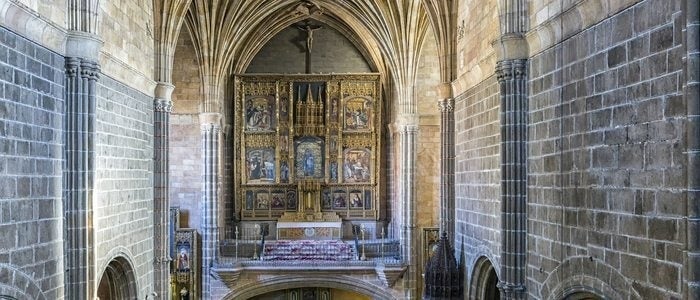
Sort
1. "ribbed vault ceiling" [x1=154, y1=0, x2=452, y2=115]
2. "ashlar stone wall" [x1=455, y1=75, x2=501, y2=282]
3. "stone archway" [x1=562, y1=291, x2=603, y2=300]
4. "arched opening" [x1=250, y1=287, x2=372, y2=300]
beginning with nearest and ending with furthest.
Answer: "stone archway" [x1=562, y1=291, x2=603, y2=300] → "ashlar stone wall" [x1=455, y1=75, x2=501, y2=282] → "ribbed vault ceiling" [x1=154, y1=0, x2=452, y2=115] → "arched opening" [x1=250, y1=287, x2=372, y2=300]

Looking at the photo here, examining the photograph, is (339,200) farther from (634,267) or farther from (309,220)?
(634,267)

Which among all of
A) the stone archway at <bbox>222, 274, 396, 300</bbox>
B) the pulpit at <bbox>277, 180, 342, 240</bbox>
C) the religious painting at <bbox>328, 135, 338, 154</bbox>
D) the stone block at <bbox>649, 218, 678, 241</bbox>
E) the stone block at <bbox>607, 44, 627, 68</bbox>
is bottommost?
the stone archway at <bbox>222, 274, 396, 300</bbox>

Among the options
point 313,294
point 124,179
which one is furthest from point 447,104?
point 313,294

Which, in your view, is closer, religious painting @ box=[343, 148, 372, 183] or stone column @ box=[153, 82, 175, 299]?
stone column @ box=[153, 82, 175, 299]

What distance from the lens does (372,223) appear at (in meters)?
30.0

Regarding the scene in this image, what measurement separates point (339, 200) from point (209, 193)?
661 cm

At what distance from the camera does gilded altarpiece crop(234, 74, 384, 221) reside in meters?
29.7

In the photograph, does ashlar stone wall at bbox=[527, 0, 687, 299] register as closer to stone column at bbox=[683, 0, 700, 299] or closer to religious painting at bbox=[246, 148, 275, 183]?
stone column at bbox=[683, 0, 700, 299]

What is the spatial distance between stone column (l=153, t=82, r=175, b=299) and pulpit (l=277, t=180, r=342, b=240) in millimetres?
9957

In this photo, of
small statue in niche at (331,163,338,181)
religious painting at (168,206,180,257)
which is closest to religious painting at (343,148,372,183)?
small statue in niche at (331,163,338,181)

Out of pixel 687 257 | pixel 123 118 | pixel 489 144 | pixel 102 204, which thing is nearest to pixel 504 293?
pixel 489 144

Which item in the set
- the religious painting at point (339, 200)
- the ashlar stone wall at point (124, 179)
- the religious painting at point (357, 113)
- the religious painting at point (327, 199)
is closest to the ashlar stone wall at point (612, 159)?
the ashlar stone wall at point (124, 179)

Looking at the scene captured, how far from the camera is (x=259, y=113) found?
29734mm

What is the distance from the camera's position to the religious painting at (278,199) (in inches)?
1177
